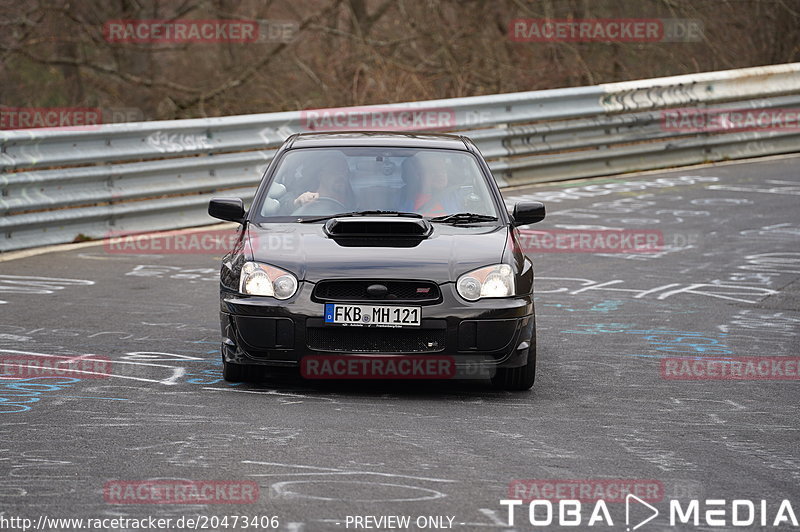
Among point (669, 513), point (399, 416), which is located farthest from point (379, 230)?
point (669, 513)

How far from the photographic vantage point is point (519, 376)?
758 cm

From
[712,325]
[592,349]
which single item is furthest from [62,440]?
[712,325]

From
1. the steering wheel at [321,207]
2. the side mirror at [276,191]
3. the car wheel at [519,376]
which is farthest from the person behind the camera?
the side mirror at [276,191]

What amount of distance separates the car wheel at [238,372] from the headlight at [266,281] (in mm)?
459

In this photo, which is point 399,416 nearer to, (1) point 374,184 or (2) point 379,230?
(2) point 379,230

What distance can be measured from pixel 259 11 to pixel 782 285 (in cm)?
1355

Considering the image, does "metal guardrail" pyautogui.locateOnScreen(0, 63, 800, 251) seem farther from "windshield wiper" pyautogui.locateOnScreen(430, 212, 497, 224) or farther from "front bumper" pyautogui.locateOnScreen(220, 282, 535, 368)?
"front bumper" pyautogui.locateOnScreen(220, 282, 535, 368)

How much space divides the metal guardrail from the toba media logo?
9.15m

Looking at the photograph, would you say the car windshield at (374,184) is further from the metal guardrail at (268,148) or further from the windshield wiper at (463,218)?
the metal guardrail at (268,148)

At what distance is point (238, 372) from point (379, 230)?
1.15 meters

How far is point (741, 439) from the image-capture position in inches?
254

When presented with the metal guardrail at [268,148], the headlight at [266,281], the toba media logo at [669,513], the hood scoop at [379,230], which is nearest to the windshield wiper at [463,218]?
the hood scoop at [379,230]

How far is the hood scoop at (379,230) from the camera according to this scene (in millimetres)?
7691

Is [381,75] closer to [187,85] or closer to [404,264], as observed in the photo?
[187,85]
